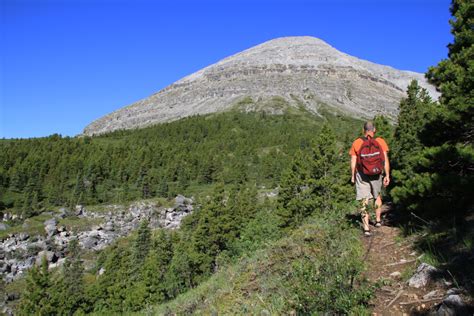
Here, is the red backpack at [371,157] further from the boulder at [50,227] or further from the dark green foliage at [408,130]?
the boulder at [50,227]

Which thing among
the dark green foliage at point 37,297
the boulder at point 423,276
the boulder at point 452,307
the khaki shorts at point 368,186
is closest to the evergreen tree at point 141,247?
the dark green foliage at point 37,297

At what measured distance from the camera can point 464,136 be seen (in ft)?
34.1

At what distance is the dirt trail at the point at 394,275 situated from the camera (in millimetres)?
5535

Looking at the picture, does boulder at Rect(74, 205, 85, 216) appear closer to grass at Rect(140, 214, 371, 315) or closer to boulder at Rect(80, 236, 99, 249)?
boulder at Rect(80, 236, 99, 249)

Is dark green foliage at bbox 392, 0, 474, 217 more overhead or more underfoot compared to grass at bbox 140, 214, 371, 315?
more overhead

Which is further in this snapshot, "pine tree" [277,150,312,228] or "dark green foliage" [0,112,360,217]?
"dark green foliage" [0,112,360,217]

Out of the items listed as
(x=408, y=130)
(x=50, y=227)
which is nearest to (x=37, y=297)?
(x=408, y=130)

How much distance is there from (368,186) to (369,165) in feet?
2.20

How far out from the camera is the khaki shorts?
8.91 m

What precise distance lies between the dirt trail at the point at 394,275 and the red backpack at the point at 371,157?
144cm

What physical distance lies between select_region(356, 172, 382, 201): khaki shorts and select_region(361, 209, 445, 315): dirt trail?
0.86 meters

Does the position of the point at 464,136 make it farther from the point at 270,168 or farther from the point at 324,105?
the point at 324,105

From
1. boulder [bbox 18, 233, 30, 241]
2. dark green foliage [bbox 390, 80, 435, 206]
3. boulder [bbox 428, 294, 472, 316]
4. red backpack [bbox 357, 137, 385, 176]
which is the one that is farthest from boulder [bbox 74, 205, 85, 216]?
boulder [bbox 428, 294, 472, 316]

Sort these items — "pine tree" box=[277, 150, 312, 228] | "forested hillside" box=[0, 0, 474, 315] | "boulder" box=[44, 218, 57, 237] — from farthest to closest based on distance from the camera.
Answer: "boulder" box=[44, 218, 57, 237] → "pine tree" box=[277, 150, 312, 228] → "forested hillside" box=[0, 0, 474, 315]
